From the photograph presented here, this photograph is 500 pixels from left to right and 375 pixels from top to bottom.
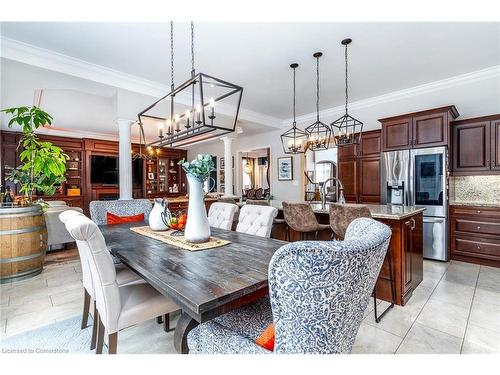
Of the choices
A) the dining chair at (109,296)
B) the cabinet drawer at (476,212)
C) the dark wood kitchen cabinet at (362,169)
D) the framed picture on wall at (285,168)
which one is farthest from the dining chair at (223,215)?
the framed picture on wall at (285,168)

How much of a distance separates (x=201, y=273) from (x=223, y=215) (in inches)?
56.3

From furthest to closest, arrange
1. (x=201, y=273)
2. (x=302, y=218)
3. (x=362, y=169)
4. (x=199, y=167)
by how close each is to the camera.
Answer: (x=362, y=169) → (x=302, y=218) → (x=199, y=167) → (x=201, y=273)

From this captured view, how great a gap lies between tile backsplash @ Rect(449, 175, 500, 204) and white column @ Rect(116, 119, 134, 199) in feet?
16.4

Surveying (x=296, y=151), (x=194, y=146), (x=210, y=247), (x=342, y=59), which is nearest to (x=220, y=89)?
(x=296, y=151)

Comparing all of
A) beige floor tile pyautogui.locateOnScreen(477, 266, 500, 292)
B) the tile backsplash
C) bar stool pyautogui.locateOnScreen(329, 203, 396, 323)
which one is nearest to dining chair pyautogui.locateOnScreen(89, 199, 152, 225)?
bar stool pyautogui.locateOnScreen(329, 203, 396, 323)

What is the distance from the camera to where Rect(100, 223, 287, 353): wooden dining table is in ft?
3.20

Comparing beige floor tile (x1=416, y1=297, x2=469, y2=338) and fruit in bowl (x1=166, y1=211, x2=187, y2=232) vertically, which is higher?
fruit in bowl (x1=166, y1=211, x2=187, y2=232)

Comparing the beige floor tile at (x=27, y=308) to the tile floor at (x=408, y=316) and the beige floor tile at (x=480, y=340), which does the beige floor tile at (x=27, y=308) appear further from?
the beige floor tile at (x=480, y=340)

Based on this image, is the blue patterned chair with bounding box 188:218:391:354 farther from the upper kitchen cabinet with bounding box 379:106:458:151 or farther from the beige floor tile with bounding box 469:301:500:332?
the upper kitchen cabinet with bounding box 379:106:458:151

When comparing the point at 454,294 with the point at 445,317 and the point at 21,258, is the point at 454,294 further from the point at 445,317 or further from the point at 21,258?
the point at 21,258

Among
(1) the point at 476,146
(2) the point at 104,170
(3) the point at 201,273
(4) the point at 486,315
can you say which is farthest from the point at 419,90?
(2) the point at 104,170

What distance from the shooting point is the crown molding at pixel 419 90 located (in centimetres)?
356

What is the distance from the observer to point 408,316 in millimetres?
2119

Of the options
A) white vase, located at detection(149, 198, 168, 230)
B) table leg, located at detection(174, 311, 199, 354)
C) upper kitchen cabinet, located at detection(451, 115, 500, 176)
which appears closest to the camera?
table leg, located at detection(174, 311, 199, 354)
